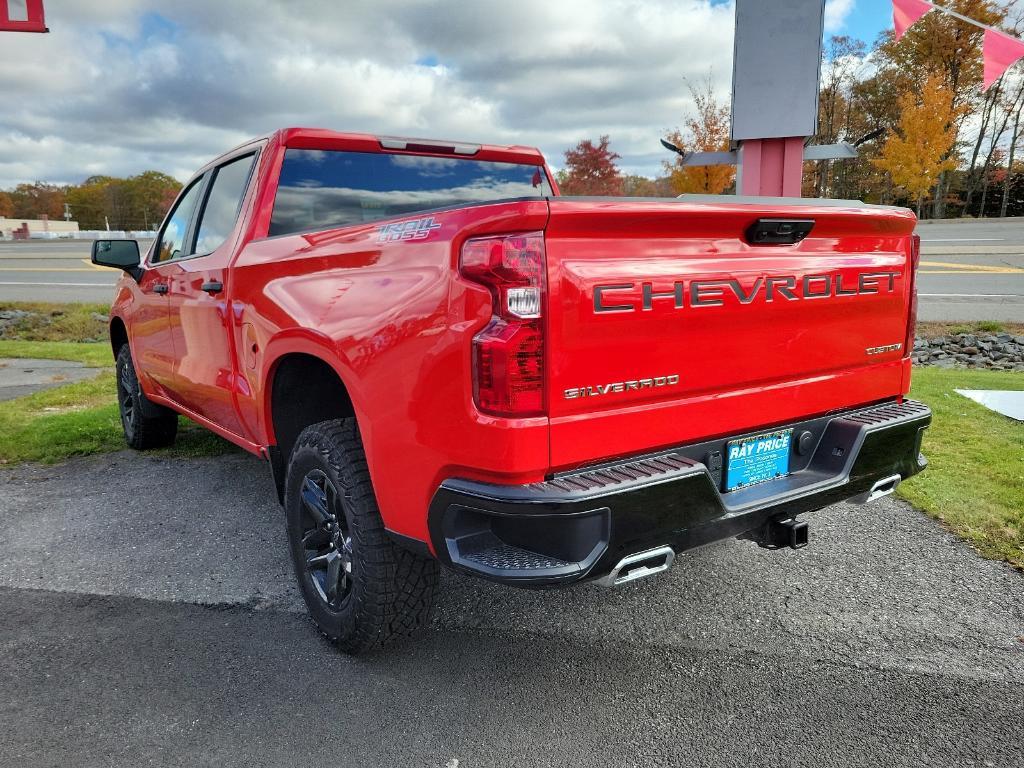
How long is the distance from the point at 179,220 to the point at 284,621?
105 inches

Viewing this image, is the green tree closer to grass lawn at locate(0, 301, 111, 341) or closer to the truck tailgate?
grass lawn at locate(0, 301, 111, 341)

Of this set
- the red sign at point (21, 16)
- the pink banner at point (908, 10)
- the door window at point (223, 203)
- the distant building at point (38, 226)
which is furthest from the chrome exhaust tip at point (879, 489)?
the distant building at point (38, 226)

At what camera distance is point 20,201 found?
96312mm

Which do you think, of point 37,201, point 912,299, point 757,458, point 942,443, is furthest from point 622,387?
point 37,201

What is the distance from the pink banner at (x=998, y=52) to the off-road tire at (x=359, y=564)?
7233 mm

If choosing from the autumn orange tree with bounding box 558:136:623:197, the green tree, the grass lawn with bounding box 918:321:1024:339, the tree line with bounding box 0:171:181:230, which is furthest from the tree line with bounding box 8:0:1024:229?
the green tree

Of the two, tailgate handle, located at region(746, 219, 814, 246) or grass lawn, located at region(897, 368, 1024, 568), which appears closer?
tailgate handle, located at region(746, 219, 814, 246)

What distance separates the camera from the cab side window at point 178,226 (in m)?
4.33

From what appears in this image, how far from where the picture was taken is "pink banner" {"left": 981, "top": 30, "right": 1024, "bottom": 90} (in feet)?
22.7

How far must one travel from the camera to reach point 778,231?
239cm

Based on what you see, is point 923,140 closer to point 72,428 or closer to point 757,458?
point 72,428

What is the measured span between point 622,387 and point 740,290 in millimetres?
533

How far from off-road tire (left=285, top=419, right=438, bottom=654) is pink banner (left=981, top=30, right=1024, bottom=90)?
723 cm

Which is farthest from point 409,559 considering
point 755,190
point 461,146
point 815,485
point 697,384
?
point 755,190
